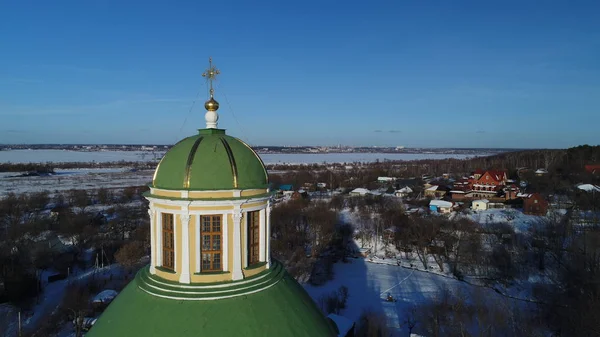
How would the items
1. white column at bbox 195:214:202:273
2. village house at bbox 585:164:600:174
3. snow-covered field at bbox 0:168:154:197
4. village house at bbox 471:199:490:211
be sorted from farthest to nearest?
snow-covered field at bbox 0:168:154:197
village house at bbox 585:164:600:174
village house at bbox 471:199:490:211
white column at bbox 195:214:202:273

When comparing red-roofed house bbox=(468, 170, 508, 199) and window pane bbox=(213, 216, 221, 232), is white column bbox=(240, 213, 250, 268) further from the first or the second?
red-roofed house bbox=(468, 170, 508, 199)

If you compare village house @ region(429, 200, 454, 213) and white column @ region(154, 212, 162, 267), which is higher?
white column @ region(154, 212, 162, 267)

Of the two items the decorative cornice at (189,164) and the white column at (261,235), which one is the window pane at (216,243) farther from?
the decorative cornice at (189,164)

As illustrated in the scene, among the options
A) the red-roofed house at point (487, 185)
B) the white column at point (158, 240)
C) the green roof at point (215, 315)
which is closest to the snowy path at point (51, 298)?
the green roof at point (215, 315)

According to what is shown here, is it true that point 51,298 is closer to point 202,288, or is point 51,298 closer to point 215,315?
point 202,288

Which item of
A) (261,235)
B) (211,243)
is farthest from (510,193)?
(211,243)

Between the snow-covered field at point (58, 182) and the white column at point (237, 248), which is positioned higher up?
the white column at point (237, 248)

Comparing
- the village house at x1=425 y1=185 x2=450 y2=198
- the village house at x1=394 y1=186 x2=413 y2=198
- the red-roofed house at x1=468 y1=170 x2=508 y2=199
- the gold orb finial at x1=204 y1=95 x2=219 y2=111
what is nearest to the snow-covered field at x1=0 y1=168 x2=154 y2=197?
the village house at x1=394 y1=186 x2=413 y2=198
